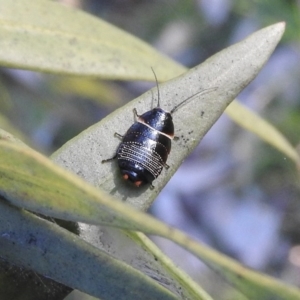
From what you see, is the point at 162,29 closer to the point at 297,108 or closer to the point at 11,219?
the point at 297,108

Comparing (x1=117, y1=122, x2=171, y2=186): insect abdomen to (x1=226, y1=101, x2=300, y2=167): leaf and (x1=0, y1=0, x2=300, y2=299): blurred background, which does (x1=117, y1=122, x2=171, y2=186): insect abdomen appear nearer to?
(x1=226, y1=101, x2=300, y2=167): leaf

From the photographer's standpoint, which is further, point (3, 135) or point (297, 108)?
point (297, 108)

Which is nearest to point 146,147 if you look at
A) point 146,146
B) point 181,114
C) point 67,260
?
point 146,146

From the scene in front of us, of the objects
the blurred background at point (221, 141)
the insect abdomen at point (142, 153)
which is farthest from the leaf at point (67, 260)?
the blurred background at point (221, 141)

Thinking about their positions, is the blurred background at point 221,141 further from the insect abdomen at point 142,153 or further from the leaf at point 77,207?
the leaf at point 77,207

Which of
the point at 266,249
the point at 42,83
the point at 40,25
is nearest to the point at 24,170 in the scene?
the point at 40,25

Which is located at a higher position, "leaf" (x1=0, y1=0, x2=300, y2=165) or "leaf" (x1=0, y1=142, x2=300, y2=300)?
"leaf" (x1=0, y1=0, x2=300, y2=165)

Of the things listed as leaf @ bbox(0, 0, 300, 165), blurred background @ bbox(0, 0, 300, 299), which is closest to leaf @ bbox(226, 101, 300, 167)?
leaf @ bbox(0, 0, 300, 165)
